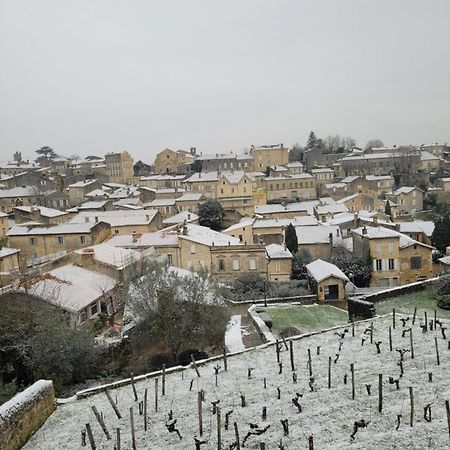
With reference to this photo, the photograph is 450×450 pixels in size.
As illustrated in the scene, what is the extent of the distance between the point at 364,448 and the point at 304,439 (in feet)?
4.07

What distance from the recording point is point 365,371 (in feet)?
44.4

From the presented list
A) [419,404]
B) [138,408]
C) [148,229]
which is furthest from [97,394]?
[148,229]

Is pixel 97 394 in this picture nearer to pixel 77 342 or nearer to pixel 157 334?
pixel 77 342

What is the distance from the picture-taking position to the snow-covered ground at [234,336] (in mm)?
21236

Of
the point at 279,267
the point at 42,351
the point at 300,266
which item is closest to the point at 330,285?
the point at 300,266

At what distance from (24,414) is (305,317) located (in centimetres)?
1582

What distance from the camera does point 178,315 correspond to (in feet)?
74.7

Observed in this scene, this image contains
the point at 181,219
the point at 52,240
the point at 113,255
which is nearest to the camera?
the point at 113,255

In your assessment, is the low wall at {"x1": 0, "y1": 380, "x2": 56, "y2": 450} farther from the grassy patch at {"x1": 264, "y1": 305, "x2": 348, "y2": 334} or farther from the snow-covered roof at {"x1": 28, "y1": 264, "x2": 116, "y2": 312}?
the snow-covered roof at {"x1": 28, "y1": 264, "x2": 116, "y2": 312}

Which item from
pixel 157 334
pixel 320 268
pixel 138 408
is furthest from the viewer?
pixel 320 268

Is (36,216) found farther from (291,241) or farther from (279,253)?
(279,253)

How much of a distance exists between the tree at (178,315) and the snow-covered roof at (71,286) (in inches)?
153

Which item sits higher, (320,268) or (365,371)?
(365,371)

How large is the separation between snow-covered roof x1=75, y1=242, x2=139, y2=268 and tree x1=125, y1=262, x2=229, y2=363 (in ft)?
32.6
